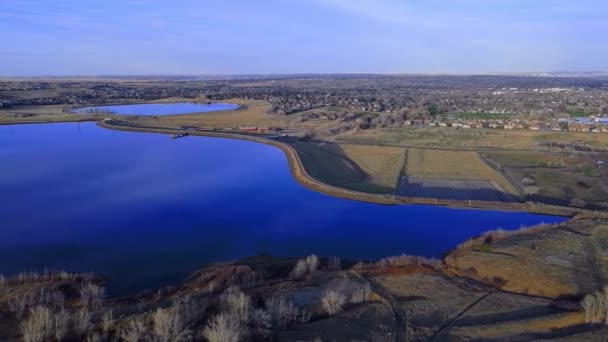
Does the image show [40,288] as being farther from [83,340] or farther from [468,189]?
[468,189]

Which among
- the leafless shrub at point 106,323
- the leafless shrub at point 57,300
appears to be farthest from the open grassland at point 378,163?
the leafless shrub at point 106,323

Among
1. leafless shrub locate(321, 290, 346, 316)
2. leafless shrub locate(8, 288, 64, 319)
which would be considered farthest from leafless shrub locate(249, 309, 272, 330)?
leafless shrub locate(8, 288, 64, 319)

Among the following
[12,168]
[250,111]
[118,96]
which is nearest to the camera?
[12,168]

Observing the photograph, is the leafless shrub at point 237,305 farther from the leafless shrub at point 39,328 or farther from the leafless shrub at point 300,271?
the leafless shrub at point 39,328

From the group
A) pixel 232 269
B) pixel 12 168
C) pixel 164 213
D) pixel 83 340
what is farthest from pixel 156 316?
pixel 12 168

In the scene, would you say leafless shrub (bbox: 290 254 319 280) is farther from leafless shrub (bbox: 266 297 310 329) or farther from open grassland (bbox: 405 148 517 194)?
open grassland (bbox: 405 148 517 194)
